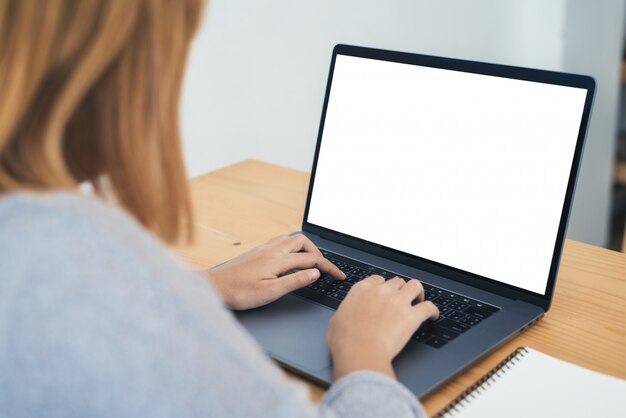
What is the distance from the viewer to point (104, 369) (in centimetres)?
44

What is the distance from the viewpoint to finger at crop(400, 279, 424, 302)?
774 mm

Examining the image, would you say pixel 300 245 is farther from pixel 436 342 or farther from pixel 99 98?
pixel 99 98

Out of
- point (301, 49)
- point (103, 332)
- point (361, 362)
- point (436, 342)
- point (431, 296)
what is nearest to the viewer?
point (103, 332)

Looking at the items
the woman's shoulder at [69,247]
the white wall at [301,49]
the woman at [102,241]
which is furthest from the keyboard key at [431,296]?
the white wall at [301,49]

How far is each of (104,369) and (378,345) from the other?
0.31 m

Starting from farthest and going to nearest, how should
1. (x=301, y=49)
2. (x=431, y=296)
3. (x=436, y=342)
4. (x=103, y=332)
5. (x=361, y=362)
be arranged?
(x=301, y=49)
(x=431, y=296)
(x=436, y=342)
(x=361, y=362)
(x=103, y=332)

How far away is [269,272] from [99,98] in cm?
39

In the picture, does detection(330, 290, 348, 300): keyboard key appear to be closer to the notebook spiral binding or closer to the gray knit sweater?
the notebook spiral binding

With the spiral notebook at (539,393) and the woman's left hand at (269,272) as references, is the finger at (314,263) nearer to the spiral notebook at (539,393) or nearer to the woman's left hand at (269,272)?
the woman's left hand at (269,272)

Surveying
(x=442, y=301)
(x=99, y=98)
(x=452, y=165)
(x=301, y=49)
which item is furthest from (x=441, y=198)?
(x=301, y=49)

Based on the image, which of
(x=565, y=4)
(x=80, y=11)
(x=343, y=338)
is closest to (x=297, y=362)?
(x=343, y=338)

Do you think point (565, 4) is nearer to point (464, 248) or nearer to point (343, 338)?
point (464, 248)

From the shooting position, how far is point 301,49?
7.26 feet

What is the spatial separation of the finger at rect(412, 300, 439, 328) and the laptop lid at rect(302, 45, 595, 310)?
0.13 meters
